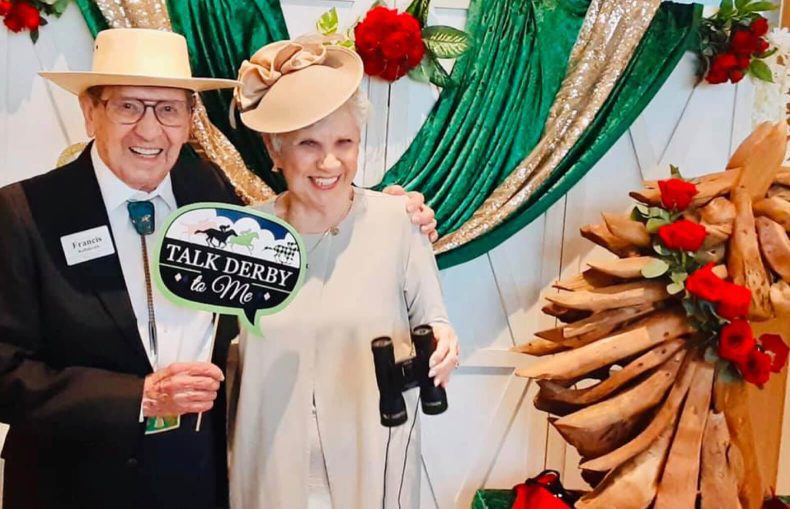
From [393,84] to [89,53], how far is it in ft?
2.74

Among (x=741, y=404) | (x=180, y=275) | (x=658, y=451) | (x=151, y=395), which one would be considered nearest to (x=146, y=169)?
(x=180, y=275)

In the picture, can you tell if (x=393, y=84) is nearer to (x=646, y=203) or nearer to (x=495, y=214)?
(x=495, y=214)

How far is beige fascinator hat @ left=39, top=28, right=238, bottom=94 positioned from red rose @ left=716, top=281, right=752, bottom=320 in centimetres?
112

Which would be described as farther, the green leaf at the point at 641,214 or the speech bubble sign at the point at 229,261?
the green leaf at the point at 641,214

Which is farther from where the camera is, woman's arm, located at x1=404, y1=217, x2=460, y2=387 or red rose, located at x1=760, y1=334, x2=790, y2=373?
red rose, located at x1=760, y1=334, x2=790, y2=373

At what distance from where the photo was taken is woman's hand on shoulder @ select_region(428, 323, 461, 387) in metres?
1.34

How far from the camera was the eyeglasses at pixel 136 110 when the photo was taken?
1.30 m

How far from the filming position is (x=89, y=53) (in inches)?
78.8

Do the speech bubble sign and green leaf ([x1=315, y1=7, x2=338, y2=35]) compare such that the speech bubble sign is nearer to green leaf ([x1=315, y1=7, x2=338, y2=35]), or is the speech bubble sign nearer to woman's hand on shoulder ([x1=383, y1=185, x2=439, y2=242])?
woman's hand on shoulder ([x1=383, y1=185, x2=439, y2=242])

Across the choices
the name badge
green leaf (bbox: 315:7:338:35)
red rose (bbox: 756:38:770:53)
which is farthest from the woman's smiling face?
red rose (bbox: 756:38:770:53)

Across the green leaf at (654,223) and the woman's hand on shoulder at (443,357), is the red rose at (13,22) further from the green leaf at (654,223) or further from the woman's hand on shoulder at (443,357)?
the green leaf at (654,223)

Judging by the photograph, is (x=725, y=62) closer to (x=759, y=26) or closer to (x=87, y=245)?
(x=759, y=26)

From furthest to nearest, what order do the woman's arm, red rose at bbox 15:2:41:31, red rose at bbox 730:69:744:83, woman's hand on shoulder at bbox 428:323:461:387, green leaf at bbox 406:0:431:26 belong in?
red rose at bbox 730:69:744:83
green leaf at bbox 406:0:431:26
red rose at bbox 15:2:41:31
the woman's arm
woman's hand on shoulder at bbox 428:323:461:387

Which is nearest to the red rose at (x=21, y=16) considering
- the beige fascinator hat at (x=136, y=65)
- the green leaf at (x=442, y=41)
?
the beige fascinator hat at (x=136, y=65)
